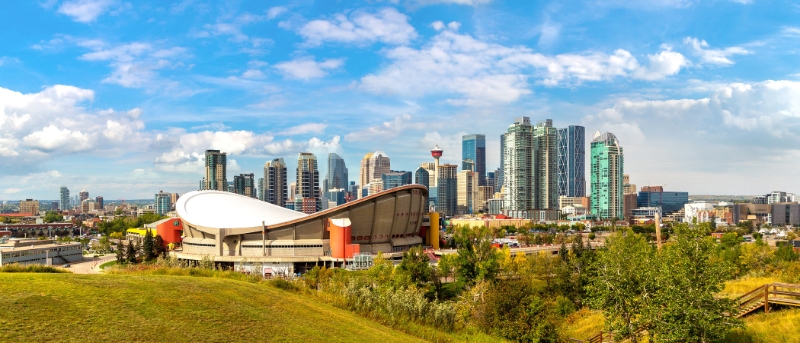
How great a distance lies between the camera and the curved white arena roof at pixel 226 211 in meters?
66.2

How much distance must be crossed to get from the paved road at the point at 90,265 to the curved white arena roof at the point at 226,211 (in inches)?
449

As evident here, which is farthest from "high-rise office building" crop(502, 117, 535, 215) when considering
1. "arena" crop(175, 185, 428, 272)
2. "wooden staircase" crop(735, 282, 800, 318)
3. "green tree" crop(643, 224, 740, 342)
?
"green tree" crop(643, 224, 740, 342)

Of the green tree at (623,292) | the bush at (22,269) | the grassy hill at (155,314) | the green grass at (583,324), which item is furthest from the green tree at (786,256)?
the bush at (22,269)

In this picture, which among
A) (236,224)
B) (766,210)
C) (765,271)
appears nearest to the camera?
(765,271)

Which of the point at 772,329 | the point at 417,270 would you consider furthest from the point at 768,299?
the point at 417,270

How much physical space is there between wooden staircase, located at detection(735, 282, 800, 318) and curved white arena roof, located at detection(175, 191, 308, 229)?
50.4 m

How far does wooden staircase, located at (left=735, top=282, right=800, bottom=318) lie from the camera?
21148mm

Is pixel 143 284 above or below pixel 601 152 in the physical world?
below

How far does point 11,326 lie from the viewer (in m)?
9.91

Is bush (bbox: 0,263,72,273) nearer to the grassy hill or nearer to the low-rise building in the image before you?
the grassy hill

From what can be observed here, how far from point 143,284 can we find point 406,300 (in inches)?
454

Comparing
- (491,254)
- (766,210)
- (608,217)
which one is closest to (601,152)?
(608,217)

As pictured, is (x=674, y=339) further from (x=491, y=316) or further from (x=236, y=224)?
(x=236, y=224)

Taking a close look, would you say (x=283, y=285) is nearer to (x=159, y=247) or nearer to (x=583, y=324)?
(x=583, y=324)
